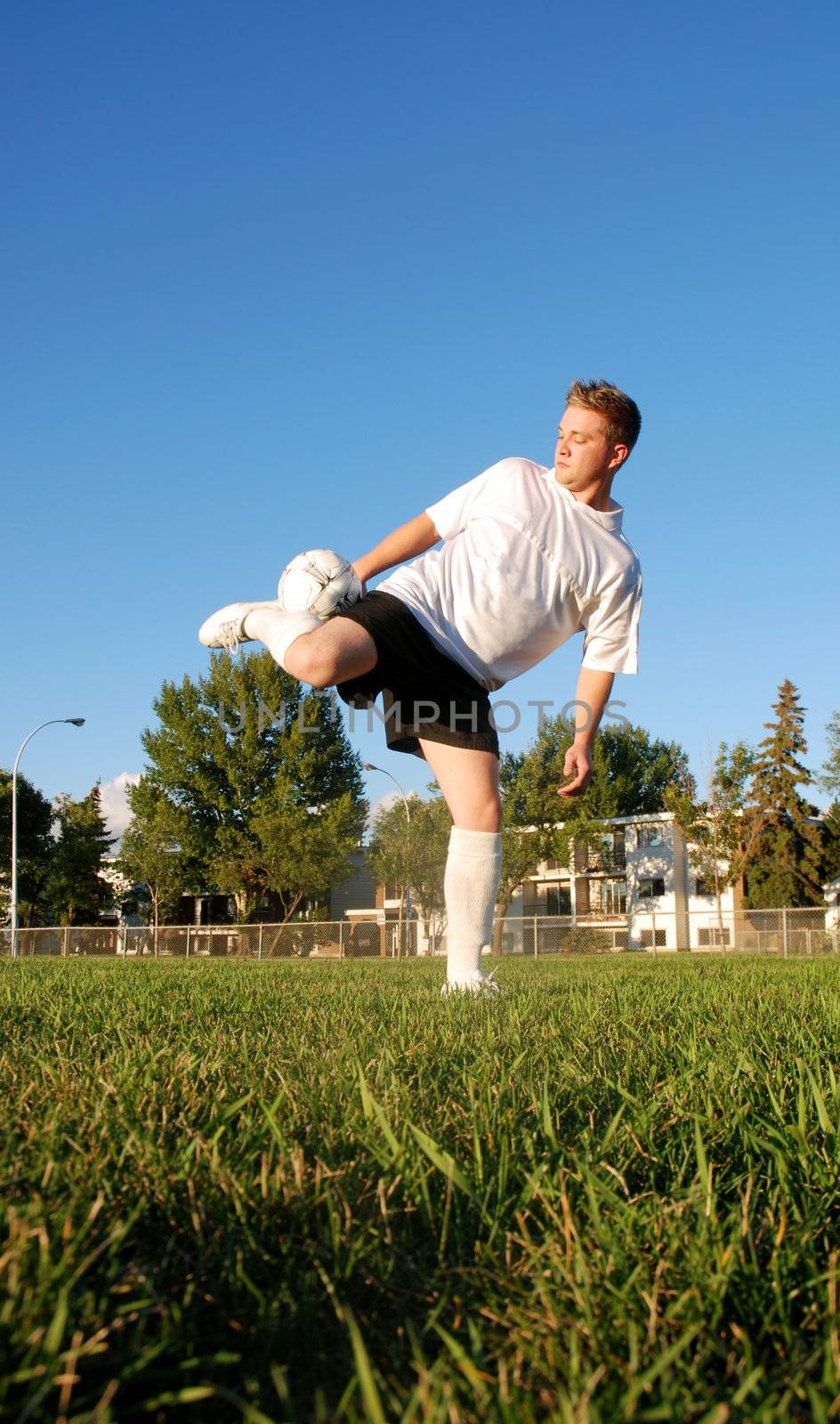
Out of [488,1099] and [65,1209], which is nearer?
[65,1209]

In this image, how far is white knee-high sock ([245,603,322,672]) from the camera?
4.03 metres

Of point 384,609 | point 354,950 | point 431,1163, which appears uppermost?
point 384,609

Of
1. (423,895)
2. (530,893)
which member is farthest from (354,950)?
(530,893)

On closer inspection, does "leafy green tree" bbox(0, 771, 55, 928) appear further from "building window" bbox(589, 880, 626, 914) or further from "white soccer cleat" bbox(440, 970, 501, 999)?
"white soccer cleat" bbox(440, 970, 501, 999)

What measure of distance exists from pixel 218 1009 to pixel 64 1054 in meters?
1.33

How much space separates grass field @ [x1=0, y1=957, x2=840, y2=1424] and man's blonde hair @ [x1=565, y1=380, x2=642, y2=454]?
2.74 m

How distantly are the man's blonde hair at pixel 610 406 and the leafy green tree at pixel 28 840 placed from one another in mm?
56900

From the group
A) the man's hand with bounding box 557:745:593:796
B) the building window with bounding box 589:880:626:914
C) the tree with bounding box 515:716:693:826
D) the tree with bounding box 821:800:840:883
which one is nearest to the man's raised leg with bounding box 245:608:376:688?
the man's hand with bounding box 557:745:593:796

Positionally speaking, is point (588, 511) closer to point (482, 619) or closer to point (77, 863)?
point (482, 619)

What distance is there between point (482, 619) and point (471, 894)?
1249 mm

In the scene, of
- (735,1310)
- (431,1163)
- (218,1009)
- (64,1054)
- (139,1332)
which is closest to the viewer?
(139,1332)

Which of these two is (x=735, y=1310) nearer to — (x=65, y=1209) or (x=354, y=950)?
(x=65, y=1209)

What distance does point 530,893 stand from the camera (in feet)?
228

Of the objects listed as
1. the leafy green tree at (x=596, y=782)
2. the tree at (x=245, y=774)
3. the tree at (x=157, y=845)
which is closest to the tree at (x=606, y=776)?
the leafy green tree at (x=596, y=782)
